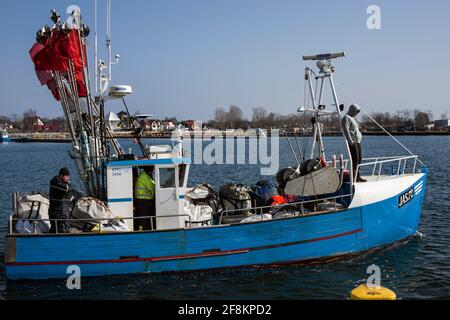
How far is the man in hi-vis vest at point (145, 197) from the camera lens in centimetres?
1182

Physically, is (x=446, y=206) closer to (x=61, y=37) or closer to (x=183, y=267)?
(x=183, y=267)

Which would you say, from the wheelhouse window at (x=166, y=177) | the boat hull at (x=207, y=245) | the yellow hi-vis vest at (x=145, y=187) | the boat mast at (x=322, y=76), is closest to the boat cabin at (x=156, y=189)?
the wheelhouse window at (x=166, y=177)

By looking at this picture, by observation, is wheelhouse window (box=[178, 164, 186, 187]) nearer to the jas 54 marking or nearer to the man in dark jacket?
the man in dark jacket

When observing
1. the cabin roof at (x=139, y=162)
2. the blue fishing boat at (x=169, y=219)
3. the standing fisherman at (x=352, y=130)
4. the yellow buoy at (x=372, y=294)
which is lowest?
the yellow buoy at (x=372, y=294)

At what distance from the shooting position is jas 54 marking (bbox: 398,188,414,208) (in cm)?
1309

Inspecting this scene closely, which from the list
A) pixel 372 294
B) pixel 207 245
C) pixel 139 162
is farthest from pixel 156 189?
pixel 372 294

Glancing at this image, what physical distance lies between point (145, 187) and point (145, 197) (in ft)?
0.79

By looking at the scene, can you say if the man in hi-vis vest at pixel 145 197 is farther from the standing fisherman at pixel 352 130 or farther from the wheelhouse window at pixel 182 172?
the standing fisherman at pixel 352 130

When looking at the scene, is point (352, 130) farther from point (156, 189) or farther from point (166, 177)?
point (156, 189)

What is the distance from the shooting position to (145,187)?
11844mm

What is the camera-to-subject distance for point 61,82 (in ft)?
40.1

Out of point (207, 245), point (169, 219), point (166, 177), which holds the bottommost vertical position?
point (207, 245)

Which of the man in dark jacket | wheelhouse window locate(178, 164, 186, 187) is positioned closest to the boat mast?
wheelhouse window locate(178, 164, 186, 187)
